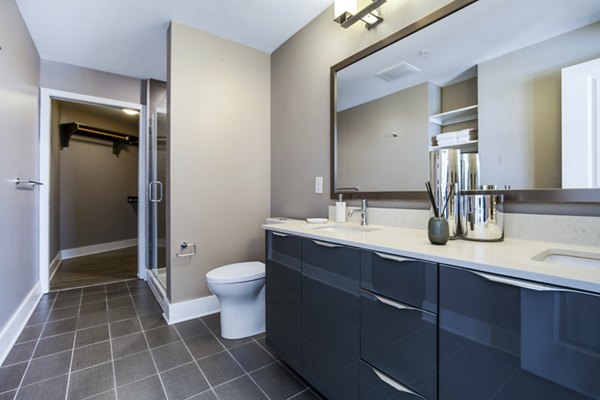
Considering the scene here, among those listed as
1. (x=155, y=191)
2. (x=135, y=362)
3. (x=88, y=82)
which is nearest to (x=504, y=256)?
(x=135, y=362)

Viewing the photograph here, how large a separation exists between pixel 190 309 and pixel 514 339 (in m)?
2.21

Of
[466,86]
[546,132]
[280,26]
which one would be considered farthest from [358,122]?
[280,26]

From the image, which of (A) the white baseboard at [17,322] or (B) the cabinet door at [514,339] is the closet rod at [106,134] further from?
(B) the cabinet door at [514,339]

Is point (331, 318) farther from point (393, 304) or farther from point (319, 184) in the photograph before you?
point (319, 184)

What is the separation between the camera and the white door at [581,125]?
942 millimetres

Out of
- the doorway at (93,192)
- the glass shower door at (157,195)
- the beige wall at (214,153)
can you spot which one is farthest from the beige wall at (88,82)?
the beige wall at (214,153)

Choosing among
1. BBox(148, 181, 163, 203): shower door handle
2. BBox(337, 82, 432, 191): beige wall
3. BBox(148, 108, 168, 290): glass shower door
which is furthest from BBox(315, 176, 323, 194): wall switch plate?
BBox(148, 181, 163, 203): shower door handle

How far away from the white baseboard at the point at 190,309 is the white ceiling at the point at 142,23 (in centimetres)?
229

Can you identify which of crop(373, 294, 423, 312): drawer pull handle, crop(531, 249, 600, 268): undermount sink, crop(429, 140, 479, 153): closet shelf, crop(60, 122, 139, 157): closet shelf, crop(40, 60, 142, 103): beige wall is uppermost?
→ crop(40, 60, 142, 103): beige wall

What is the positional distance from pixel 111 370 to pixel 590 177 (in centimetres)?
244

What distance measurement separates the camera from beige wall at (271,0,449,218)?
195 cm

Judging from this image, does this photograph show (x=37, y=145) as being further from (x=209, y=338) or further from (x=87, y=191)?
(x=209, y=338)

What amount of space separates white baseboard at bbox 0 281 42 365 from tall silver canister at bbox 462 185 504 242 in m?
2.70

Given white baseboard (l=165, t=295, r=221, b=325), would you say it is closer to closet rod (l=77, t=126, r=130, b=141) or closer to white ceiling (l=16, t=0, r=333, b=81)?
white ceiling (l=16, t=0, r=333, b=81)
